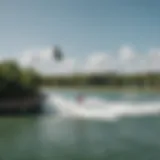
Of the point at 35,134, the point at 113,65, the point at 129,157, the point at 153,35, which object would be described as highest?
the point at 153,35

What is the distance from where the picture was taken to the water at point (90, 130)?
199 centimetres

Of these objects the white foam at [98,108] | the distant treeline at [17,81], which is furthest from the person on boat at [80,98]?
the distant treeline at [17,81]

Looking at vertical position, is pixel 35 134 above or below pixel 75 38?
below

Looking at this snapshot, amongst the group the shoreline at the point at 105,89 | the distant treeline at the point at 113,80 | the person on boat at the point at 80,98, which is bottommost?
the person on boat at the point at 80,98

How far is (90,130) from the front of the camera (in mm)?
2016

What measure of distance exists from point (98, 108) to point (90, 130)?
0.16m

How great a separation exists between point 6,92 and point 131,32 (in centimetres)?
96

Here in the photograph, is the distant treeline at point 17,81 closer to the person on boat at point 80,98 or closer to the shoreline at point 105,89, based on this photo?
the shoreline at point 105,89

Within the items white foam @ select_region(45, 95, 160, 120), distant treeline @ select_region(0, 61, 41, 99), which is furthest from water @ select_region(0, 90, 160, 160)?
distant treeline @ select_region(0, 61, 41, 99)

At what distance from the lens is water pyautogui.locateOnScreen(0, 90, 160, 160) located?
199cm

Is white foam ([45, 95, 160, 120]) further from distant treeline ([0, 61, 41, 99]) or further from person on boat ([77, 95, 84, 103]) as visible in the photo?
distant treeline ([0, 61, 41, 99])

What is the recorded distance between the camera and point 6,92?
2035mm

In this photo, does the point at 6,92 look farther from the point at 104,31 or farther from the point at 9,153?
the point at 104,31

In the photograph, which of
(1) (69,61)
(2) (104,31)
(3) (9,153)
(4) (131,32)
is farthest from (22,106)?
(4) (131,32)
